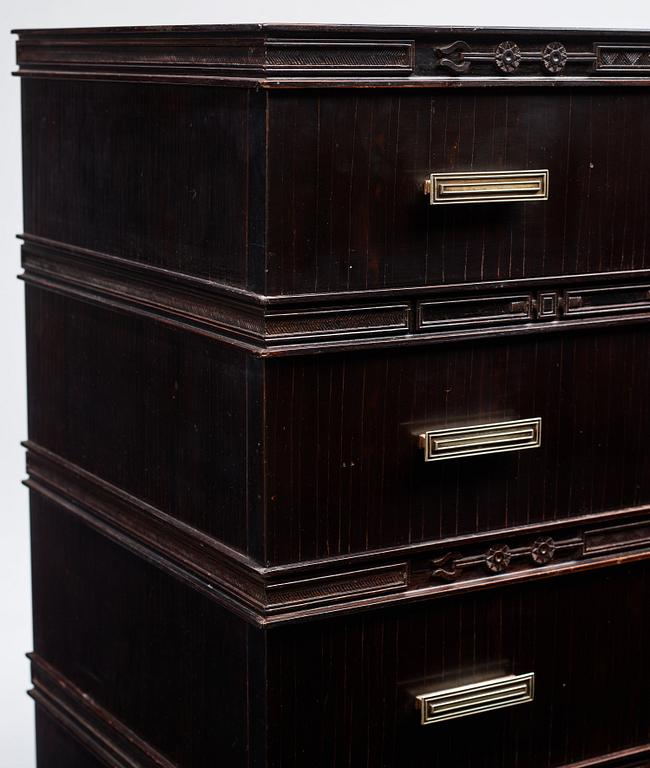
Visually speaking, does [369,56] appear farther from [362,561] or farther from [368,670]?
[368,670]

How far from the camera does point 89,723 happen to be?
6.21 ft

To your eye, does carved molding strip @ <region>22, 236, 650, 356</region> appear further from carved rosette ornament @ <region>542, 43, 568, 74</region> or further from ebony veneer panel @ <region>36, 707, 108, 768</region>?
ebony veneer panel @ <region>36, 707, 108, 768</region>

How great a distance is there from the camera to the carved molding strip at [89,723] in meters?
1.79

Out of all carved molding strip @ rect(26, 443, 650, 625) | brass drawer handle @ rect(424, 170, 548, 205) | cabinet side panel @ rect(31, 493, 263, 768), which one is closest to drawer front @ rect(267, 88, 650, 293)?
brass drawer handle @ rect(424, 170, 548, 205)

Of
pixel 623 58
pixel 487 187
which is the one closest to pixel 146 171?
pixel 487 187

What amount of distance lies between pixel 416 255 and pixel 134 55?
36 cm

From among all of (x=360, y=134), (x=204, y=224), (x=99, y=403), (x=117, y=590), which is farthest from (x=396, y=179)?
(x=117, y=590)

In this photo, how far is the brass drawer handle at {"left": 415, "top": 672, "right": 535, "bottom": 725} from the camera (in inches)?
63.1

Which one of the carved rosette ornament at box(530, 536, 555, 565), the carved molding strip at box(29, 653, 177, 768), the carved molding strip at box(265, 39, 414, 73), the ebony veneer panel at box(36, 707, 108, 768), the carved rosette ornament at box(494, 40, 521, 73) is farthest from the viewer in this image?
the ebony veneer panel at box(36, 707, 108, 768)

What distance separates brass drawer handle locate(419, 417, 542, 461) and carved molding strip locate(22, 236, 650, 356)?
8 cm

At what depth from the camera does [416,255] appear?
4.97 feet

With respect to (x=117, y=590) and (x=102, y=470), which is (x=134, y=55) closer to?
(x=102, y=470)

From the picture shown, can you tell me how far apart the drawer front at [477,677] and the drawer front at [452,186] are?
0.32 meters

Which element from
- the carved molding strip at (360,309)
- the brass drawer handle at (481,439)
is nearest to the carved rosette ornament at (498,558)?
the brass drawer handle at (481,439)
